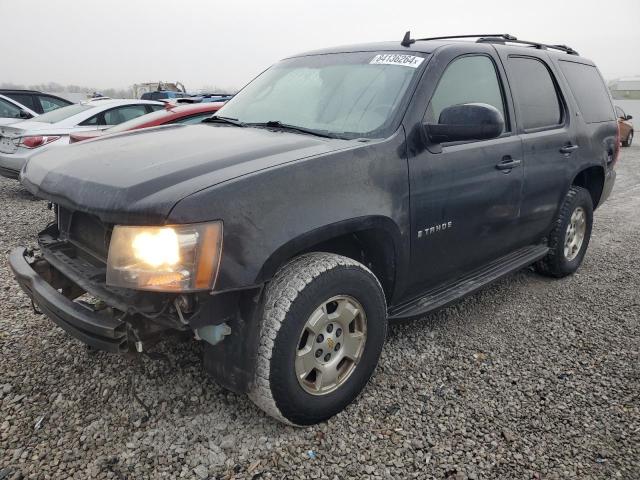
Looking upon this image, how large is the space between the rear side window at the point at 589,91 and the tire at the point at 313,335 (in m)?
2.90

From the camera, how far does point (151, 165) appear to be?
7.02 ft

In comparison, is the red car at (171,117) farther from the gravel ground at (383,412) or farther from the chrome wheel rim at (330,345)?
the chrome wheel rim at (330,345)

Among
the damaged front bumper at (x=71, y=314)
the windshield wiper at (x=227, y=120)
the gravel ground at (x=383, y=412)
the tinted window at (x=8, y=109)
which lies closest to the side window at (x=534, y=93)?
the gravel ground at (x=383, y=412)

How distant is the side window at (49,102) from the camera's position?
1096cm

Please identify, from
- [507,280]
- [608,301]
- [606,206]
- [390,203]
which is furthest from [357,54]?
[606,206]

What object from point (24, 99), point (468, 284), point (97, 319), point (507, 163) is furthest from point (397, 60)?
point (24, 99)

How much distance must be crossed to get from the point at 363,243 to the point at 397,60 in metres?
1.13

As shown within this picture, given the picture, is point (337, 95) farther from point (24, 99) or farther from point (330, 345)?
point (24, 99)

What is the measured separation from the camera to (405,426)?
2420mm

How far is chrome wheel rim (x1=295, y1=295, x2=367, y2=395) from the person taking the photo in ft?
7.44

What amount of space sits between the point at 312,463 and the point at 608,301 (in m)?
3.00

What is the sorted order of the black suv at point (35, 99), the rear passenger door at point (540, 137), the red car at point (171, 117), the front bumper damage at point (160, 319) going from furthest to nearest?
1. the black suv at point (35, 99)
2. the red car at point (171, 117)
3. the rear passenger door at point (540, 137)
4. the front bumper damage at point (160, 319)

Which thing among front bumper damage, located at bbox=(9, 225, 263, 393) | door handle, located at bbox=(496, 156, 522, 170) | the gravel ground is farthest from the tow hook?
door handle, located at bbox=(496, 156, 522, 170)

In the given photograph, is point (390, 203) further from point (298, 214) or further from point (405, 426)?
point (405, 426)
